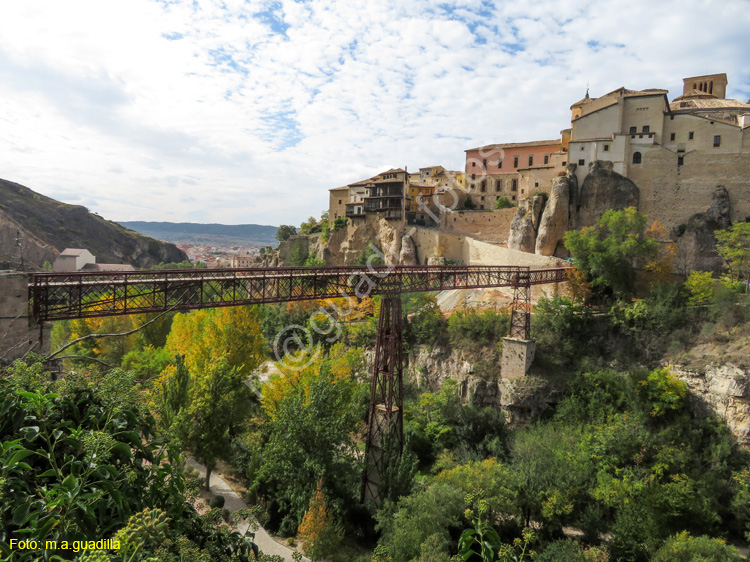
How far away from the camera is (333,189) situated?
52.9 metres

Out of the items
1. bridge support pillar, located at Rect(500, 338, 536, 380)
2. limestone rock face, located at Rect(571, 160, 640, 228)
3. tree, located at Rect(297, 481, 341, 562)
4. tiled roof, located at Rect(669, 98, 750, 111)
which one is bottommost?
tree, located at Rect(297, 481, 341, 562)

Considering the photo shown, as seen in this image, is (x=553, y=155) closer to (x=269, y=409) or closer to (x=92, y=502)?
(x=269, y=409)

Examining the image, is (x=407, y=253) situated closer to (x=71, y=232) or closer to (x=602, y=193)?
(x=602, y=193)

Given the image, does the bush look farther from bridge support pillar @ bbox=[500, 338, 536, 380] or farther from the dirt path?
the dirt path

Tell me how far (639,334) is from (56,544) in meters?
26.2

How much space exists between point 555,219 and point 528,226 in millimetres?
2226

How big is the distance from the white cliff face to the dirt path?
18026 millimetres


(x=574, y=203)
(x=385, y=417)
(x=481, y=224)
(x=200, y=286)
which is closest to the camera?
(x=200, y=286)

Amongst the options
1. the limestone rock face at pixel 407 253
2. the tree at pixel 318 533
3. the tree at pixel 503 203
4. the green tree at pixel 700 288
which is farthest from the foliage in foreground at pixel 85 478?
the tree at pixel 503 203

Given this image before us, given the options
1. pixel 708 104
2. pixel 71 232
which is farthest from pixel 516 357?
pixel 71 232

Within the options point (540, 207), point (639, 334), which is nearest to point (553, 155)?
point (540, 207)

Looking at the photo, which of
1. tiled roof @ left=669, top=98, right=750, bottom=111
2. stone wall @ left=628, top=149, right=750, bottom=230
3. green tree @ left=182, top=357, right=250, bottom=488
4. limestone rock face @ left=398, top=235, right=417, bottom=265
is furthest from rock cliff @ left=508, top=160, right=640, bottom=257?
green tree @ left=182, top=357, right=250, bottom=488

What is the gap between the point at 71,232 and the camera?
238 ft

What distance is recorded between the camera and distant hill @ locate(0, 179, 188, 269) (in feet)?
219
